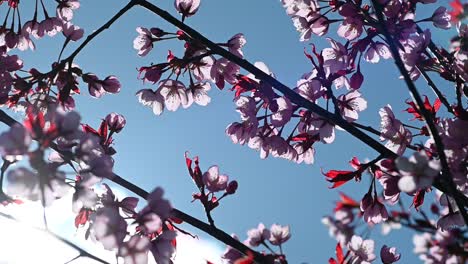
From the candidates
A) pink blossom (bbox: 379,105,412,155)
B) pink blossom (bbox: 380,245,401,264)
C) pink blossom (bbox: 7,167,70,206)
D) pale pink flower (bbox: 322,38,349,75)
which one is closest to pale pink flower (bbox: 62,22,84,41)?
pale pink flower (bbox: 322,38,349,75)

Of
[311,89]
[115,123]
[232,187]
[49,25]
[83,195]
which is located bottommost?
[83,195]

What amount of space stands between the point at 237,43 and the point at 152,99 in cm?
61

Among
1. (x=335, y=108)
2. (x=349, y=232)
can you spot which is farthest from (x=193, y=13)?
(x=349, y=232)

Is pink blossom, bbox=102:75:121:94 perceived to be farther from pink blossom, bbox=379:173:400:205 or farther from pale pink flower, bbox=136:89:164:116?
pink blossom, bbox=379:173:400:205

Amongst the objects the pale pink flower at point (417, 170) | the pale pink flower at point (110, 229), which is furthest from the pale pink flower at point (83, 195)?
Answer: the pale pink flower at point (417, 170)

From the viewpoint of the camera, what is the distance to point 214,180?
273 cm

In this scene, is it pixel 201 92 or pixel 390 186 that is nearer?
pixel 390 186

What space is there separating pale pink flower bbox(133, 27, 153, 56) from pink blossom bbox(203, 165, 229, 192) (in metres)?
0.83

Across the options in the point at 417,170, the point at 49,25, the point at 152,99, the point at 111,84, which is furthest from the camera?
the point at 49,25

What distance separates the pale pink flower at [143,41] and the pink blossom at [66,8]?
0.86 meters

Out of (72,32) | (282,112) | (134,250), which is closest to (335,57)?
(282,112)

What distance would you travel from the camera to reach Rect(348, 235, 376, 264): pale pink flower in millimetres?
2713

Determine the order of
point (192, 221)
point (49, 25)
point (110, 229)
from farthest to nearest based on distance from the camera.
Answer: point (49, 25), point (192, 221), point (110, 229)

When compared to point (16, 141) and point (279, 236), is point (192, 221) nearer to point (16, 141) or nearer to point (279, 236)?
point (16, 141)
